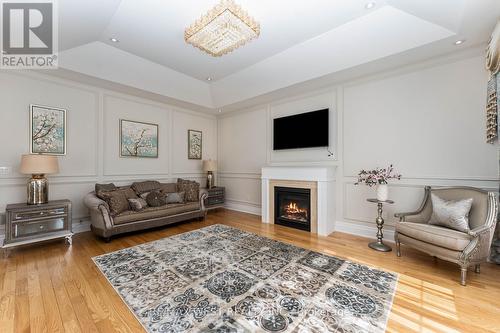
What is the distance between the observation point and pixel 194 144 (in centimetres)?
582

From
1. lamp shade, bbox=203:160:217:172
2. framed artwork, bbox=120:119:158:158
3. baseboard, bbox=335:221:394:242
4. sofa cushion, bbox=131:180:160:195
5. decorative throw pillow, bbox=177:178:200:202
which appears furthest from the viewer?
lamp shade, bbox=203:160:217:172

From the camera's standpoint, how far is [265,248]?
312cm

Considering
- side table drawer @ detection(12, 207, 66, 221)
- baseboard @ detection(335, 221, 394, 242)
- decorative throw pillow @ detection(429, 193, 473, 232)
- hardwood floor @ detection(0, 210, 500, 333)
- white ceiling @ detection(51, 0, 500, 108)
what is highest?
white ceiling @ detection(51, 0, 500, 108)

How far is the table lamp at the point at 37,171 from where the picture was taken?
10.1 feet

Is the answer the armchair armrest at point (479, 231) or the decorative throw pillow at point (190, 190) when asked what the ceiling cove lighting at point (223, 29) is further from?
the armchair armrest at point (479, 231)

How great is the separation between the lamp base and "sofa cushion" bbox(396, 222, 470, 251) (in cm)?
524

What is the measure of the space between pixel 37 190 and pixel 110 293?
2397 mm

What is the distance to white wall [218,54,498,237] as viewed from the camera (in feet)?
9.42

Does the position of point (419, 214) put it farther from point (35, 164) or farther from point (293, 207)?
point (35, 164)

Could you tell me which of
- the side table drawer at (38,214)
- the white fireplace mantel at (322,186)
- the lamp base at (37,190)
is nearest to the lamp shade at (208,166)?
the white fireplace mantel at (322,186)

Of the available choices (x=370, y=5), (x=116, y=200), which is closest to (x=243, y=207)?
(x=116, y=200)

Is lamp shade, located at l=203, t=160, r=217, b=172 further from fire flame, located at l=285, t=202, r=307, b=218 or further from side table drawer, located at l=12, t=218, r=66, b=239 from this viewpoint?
side table drawer, located at l=12, t=218, r=66, b=239

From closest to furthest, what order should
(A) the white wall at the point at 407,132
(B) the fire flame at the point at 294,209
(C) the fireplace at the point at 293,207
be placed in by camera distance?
(A) the white wall at the point at 407,132
(C) the fireplace at the point at 293,207
(B) the fire flame at the point at 294,209

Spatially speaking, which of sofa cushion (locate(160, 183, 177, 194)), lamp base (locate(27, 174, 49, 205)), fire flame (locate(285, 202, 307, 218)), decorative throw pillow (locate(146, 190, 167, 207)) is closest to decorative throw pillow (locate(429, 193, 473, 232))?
fire flame (locate(285, 202, 307, 218))
